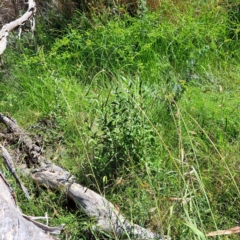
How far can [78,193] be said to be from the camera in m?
3.38

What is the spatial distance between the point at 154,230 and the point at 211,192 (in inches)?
20.6

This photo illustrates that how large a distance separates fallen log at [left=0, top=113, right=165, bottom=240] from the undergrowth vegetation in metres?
0.08

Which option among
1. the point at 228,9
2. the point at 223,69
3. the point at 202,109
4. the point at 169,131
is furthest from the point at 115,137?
the point at 228,9

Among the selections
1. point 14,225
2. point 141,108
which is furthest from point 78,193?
point 14,225

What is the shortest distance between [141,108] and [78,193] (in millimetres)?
769

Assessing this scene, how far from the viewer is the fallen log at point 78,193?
9.65 ft

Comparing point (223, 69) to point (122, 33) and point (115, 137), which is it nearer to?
point (122, 33)

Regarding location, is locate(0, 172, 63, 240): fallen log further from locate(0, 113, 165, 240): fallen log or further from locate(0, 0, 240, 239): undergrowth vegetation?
locate(0, 0, 240, 239): undergrowth vegetation

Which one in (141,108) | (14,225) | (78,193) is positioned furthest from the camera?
(78,193)

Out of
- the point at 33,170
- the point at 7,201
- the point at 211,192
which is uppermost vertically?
the point at 7,201

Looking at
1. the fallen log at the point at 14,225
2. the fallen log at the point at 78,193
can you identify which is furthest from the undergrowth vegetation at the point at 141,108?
the fallen log at the point at 14,225

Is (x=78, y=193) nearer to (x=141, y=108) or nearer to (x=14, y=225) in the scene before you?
(x=141, y=108)

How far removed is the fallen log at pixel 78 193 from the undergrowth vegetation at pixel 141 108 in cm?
8

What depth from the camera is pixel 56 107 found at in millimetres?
4363
